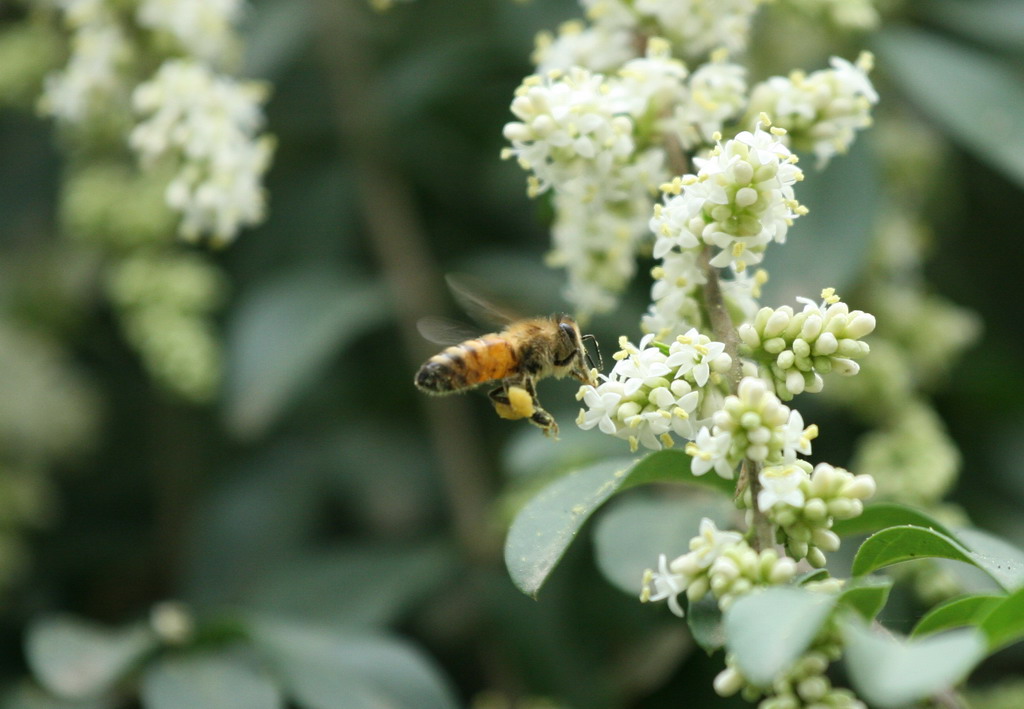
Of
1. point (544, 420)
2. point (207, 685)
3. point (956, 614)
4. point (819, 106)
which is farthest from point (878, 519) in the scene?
point (207, 685)

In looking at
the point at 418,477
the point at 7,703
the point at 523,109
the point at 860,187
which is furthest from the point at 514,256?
the point at 7,703

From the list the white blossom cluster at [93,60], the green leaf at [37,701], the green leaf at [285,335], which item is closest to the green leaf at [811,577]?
the green leaf at [37,701]

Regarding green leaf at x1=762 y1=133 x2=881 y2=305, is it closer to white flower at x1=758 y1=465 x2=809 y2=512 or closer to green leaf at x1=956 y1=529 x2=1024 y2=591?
green leaf at x1=956 y1=529 x2=1024 y2=591

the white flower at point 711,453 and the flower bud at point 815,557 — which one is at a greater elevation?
the white flower at point 711,453

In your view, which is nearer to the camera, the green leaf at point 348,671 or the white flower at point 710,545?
the white flower at point 710,545

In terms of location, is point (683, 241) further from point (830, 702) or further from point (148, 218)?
point (148, 218)

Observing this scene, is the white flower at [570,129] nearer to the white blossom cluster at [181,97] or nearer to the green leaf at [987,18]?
the white blossom cluster at [181,97]

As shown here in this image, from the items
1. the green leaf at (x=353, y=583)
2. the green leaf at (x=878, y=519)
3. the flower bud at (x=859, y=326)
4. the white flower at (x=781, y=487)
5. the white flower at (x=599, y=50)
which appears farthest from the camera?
the green leaf at (x=353, y=583)

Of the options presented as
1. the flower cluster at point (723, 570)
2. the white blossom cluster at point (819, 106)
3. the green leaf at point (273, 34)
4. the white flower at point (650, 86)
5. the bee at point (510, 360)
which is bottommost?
the flower cluster at point (723, 570)
